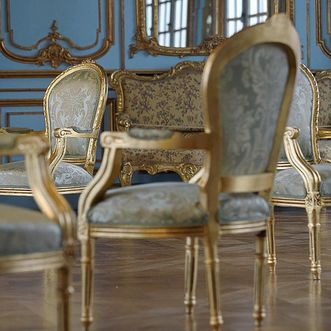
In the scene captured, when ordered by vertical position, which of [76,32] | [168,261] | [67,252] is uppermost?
[76,32]

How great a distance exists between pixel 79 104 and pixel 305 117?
1.29m

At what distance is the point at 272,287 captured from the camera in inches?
134

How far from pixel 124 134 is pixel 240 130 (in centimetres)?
32

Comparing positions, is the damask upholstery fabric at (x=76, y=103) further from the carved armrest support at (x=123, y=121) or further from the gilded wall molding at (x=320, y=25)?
the gilded wall molding at (x=320, y=25)

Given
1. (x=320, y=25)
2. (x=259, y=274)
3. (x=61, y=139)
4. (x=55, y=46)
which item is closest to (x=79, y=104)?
(x=61, y=139)

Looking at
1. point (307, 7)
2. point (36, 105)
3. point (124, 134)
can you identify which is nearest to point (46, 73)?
point (36, 105)

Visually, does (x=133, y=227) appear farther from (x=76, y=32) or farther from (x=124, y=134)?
(x=76, y=32)

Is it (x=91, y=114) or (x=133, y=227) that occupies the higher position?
(x=91, y=114)

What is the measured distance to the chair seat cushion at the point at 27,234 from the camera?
201 cm

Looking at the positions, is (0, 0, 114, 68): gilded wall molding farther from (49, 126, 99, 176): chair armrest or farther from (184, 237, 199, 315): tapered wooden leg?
(184, 237, 199, 315): tapered wooden leg

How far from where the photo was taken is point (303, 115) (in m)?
3.93

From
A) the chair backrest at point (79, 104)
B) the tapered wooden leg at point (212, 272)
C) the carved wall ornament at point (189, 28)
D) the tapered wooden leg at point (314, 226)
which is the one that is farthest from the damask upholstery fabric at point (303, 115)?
the carved wall ornament at point (189, 28)

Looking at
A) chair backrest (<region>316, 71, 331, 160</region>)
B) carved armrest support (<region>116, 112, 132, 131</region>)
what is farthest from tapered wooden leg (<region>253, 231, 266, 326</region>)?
chair backrest (<region>316, 71, 331, 160</region>)

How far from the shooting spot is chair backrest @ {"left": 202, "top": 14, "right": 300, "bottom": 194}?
2.43 metres
